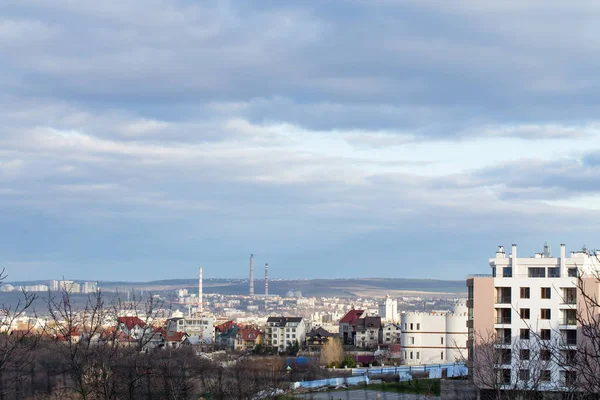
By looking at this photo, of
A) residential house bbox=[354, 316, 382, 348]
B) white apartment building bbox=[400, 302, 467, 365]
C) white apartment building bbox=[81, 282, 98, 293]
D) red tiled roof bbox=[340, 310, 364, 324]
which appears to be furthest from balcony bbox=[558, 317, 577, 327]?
red tiled roof bbox=[340, 310, 364, 324]

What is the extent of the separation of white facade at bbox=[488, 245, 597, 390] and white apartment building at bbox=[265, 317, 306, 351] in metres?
47.8

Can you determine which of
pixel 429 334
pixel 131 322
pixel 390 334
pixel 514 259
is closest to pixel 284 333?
pixel 390 334

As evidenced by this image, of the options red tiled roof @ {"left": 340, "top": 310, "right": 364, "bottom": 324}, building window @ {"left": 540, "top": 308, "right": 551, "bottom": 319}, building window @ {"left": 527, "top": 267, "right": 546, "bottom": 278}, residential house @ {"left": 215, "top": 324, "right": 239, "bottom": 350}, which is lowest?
residential house @ {"left": 215, "top": 324, "right": 239, "bottom": 350}

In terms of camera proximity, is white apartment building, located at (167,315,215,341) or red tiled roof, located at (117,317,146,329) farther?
white apartment building, located at (167,315,215,341)

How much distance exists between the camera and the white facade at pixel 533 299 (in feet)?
101

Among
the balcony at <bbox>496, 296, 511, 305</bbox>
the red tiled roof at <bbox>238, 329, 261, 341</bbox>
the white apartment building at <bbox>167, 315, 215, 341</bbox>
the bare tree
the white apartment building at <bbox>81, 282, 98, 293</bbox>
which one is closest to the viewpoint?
the bare tree

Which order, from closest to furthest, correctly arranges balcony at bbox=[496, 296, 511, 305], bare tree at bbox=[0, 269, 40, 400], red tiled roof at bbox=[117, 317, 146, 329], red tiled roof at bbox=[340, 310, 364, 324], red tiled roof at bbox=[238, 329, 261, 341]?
bare tree at bbox=[0, 269, 40, 400]
red tiled roof at bbox=[117, 317, 146, 329]
balcony at bbox=[496, 296, 511, 305]
red tiled roof at bbox=[238, 329, 261, 341]
red tiled roof at bbox=[340, 310, 364, 324]

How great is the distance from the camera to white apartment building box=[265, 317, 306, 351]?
7988cm

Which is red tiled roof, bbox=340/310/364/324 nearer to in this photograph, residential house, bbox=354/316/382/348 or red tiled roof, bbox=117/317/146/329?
residential house, bbox=354/316/382/348

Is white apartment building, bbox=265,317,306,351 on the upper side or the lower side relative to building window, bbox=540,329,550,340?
lower

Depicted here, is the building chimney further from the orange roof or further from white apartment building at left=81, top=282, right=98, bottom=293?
the orange roof

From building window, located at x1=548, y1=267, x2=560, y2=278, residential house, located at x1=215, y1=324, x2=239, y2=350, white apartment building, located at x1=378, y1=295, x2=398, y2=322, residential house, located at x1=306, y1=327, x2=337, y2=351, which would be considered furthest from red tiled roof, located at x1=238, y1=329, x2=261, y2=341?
building window, located at x1=548, y1=267, x2=560, y2=278

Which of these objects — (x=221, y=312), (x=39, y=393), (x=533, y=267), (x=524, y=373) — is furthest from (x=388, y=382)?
(x=221, y=312)

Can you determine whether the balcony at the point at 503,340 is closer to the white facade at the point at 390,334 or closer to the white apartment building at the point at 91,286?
the white apartment building at the point at 91,286
